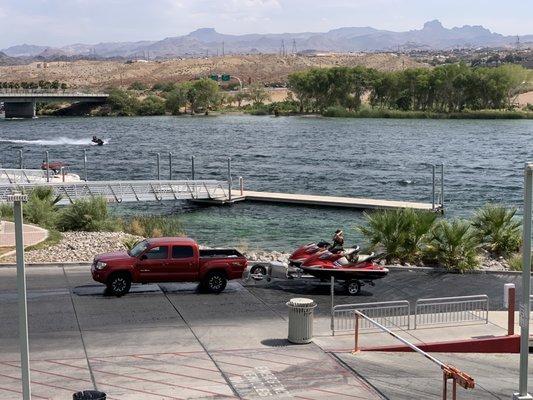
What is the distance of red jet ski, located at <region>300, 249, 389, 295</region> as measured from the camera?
2294 cm

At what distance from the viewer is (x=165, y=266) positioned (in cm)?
2261

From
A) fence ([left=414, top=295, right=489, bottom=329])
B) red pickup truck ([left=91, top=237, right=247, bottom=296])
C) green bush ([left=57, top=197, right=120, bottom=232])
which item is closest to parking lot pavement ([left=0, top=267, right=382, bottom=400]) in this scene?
red pickup truck ([left=91, top=237, right=247, bottom=296])

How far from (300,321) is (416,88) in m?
133

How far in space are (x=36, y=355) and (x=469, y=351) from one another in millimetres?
9229

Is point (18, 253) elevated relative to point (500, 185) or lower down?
elevated

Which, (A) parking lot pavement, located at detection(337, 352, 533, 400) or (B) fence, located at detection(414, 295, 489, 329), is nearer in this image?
(A) parking lot pavement, located at detection(337, 352, 533, 400)

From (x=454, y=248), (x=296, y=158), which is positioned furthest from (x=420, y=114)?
(x=454, y=248)

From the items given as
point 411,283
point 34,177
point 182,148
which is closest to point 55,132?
point 182,148

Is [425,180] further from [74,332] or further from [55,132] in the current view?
[55,132]

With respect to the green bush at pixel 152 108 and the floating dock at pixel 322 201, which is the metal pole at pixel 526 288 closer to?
the floating dock at pixel 322 201

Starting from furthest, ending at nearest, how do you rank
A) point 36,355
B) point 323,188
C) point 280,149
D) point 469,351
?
point 280,149 → point 323,188 → point 469,351 → point 36,355

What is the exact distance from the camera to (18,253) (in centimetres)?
1191

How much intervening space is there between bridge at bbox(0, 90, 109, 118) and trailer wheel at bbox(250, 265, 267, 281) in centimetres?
13324

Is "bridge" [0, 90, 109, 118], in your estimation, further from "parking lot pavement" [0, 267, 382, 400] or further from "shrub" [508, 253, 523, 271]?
"parking lot pavement" [0, 267, 382, 400]
